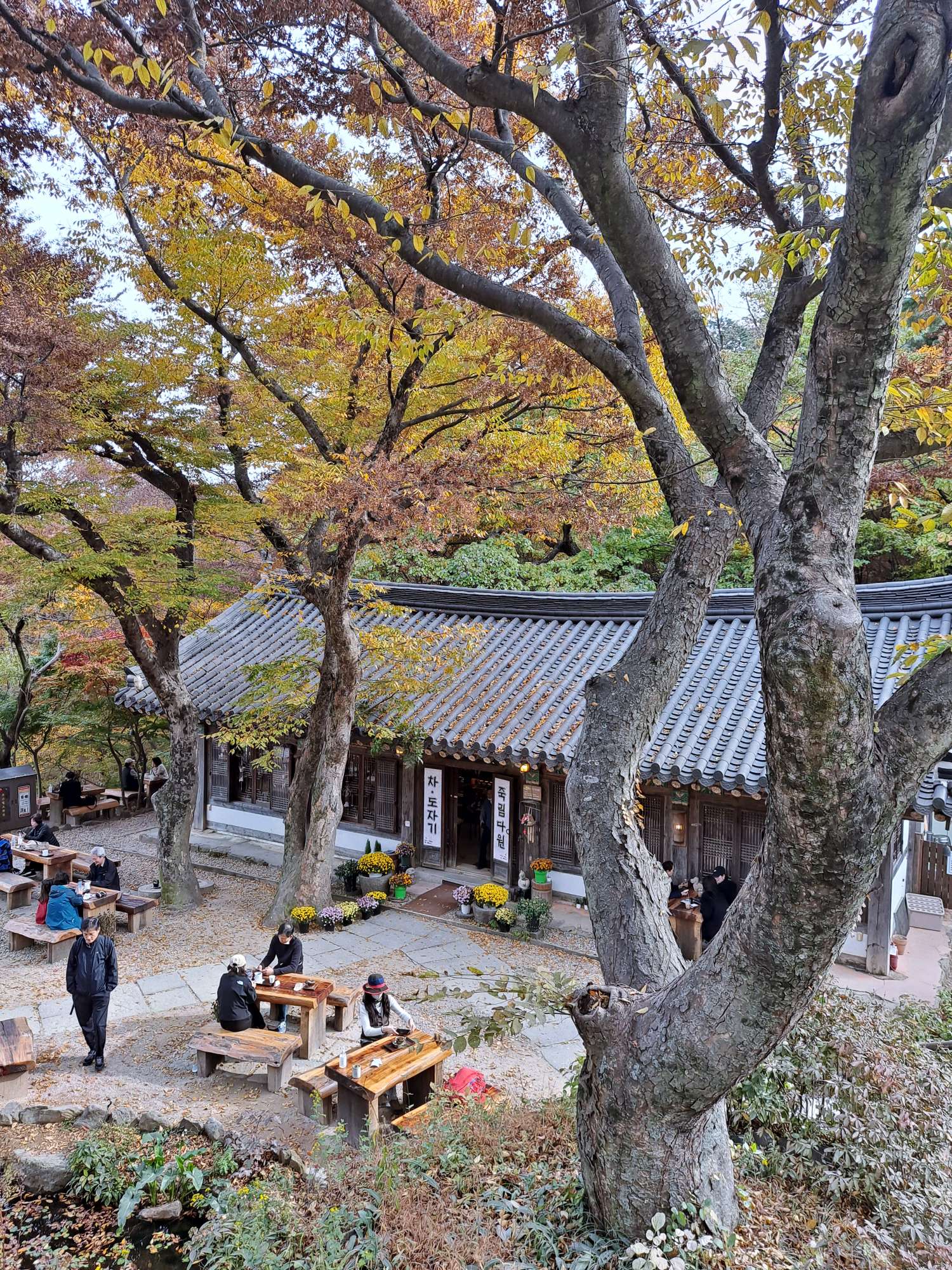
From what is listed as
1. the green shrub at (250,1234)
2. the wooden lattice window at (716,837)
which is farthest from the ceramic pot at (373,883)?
the green shrub at (250,1234)

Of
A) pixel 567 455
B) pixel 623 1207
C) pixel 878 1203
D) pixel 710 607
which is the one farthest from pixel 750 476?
pixel 710 607

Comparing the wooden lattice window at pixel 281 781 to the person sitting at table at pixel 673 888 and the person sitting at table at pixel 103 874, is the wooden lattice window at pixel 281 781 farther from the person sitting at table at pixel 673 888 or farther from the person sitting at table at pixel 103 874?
the person sitting at table at pixel 673 888

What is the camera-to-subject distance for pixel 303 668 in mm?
13898

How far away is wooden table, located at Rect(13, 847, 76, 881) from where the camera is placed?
553 inches

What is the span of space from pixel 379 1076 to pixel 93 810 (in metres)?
14.6

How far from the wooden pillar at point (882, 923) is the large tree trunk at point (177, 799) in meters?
11.2

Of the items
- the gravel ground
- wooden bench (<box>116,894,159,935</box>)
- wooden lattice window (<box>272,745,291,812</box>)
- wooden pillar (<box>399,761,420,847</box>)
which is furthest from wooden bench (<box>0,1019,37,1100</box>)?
wooden lattice window (<box>272,745,291,812</box>)

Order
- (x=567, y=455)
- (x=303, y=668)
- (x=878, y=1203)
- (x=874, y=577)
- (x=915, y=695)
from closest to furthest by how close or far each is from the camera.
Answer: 1. (x=915, y=695)
2. (x=878, y=1203)
3. (x=567, y=455)
4. (x=303, y=668)
5. (x=874, y=577)

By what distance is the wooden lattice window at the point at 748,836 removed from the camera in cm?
1192

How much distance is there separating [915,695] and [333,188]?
478 cm

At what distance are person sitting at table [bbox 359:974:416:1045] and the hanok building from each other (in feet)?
15.4

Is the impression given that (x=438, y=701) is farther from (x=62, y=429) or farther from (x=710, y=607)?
(x=62, y=429)

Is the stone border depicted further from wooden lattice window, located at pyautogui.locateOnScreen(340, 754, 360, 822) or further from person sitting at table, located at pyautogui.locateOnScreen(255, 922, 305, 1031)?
wooden lattice window, located at pyautogui.locateOnScreen(340, 754, 360, 822)

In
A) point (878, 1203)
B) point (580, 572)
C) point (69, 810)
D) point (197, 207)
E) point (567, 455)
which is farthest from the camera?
point (580, 572)
